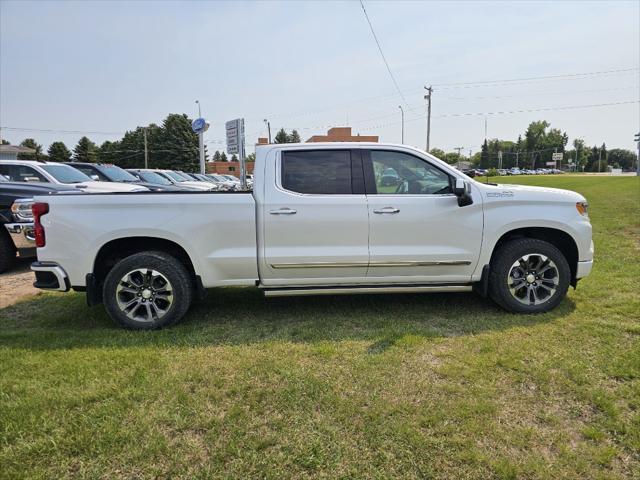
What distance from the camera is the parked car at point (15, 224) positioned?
6.48m

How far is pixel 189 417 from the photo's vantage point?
9.21 ft

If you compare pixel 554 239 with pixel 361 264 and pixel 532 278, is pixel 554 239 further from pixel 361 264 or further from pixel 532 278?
pixel 361 264

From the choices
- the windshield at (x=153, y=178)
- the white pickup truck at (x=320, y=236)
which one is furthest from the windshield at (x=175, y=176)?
the white pickup truck at (x=320, y=236)

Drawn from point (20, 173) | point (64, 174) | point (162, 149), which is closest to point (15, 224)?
point (20, 173)

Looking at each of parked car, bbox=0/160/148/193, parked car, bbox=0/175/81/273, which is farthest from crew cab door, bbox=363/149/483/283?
parked car, bbox=0/160/148/193

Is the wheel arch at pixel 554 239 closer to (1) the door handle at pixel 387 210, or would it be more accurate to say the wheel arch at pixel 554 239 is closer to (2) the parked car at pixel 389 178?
(1) the door handle at pixel 387 210

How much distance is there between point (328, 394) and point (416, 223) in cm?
206

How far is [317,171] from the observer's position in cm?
449

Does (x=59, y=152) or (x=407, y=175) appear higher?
(x=59, y=152)

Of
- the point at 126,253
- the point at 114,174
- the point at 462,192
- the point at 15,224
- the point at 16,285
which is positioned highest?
the point at 114,174

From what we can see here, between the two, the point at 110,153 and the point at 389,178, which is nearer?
the point at 389,178

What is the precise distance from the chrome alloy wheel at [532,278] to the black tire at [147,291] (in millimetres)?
3357

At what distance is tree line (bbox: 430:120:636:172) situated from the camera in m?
121

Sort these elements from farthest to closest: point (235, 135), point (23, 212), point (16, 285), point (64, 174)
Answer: point (235, 135)
point (64, 174)
point (23, 212)
point (16, 285)
